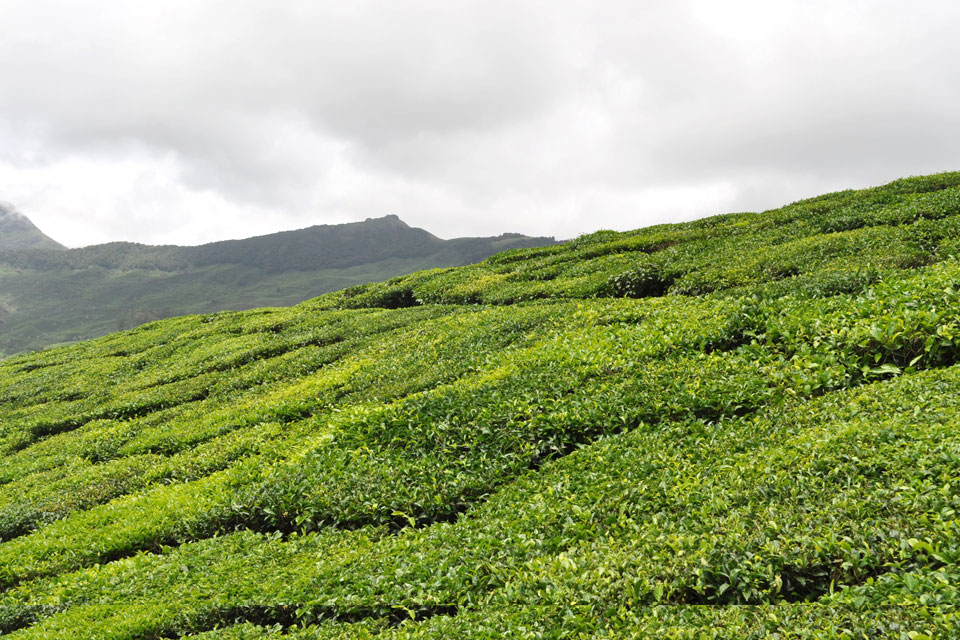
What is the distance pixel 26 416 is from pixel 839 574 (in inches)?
1501

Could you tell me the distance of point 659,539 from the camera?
10531 mm

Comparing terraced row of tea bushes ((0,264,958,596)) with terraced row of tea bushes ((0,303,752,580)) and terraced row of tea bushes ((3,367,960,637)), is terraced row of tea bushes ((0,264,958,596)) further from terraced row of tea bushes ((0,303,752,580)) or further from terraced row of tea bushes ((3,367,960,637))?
terraced row of tea bushes ((3,367,960,637))

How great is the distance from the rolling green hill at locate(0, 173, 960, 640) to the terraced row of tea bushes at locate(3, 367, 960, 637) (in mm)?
56

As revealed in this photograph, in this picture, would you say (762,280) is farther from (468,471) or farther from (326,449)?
(326,449)

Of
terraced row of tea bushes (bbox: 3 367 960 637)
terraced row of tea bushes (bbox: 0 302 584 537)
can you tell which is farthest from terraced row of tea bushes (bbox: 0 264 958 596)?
terraced row of tea bushes (bbox: 0 302 584 537)

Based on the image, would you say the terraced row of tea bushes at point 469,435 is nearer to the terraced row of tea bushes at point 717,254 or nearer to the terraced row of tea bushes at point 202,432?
the terraced row of tea bushes at point 202,432

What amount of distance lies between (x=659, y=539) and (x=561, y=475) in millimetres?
4037

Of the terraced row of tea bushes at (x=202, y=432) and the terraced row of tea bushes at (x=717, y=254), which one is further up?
the terraced row of tea bushes at (x=717, y=254)

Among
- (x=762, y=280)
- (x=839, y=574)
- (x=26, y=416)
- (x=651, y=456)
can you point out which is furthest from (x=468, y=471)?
(x=26, y=416)

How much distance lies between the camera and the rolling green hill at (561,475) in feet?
30.6

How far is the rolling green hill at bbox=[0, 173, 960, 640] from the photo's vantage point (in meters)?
9.33

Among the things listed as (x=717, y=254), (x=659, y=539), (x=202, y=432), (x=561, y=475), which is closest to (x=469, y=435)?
(x=561, y=475)

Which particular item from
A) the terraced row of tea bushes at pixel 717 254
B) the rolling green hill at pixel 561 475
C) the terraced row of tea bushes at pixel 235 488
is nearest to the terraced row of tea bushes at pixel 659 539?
the rolling green hill at pixel 561 475

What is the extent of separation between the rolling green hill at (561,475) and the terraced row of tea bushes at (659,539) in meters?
0.06
